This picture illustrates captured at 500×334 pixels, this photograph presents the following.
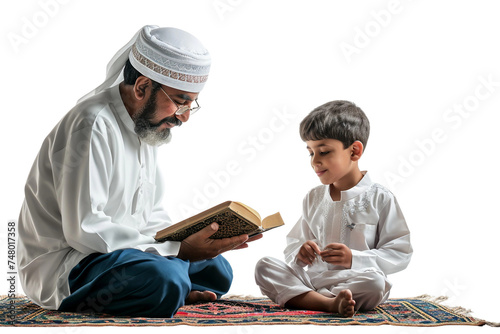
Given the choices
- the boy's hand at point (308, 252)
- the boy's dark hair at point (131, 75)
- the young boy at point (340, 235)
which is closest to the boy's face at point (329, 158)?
the young boy at point (340, 235)

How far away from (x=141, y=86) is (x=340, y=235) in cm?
133

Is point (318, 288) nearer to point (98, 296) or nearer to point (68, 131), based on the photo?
point (98, 296)

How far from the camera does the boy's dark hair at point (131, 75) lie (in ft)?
12.0

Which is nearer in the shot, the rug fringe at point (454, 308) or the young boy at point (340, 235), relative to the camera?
the rug fringe at point (454, 308)

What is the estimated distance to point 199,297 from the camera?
3.82 meters

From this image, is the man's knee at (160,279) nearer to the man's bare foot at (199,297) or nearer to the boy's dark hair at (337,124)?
the man's bare foot at (199,297)

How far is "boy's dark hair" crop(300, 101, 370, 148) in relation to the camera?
3.62 meters

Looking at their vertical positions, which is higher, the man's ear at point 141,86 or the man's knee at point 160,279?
the man's ear at point 141,86

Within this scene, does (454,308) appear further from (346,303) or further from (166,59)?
(166,59)

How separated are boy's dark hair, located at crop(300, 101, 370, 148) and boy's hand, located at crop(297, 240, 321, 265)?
561 millimetres

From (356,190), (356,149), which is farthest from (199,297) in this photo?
(356,149)

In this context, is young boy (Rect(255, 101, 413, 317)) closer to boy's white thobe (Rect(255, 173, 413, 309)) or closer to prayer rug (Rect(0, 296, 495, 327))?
boy's white thobe (Rect(255, 173, 413, 309))

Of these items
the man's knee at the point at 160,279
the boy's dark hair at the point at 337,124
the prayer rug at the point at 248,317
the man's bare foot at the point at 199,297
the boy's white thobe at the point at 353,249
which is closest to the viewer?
the prayer rug at the point at 248,317

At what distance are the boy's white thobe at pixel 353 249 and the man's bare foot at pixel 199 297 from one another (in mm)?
369
